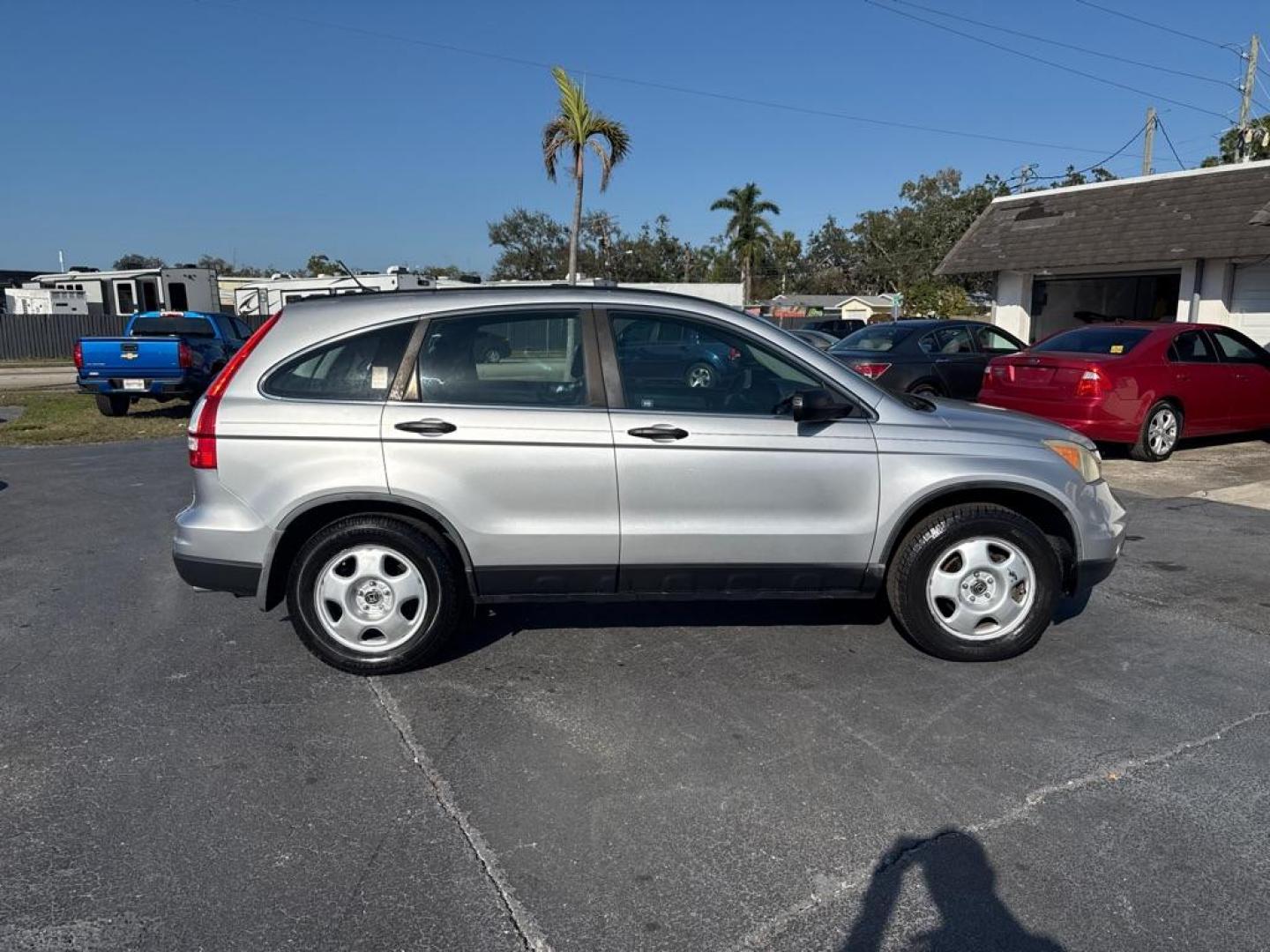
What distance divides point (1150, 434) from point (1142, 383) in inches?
24.6

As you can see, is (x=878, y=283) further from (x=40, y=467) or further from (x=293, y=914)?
(x=293, y=914)

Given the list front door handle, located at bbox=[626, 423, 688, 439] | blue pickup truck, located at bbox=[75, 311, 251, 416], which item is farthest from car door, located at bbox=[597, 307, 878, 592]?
blue pickup truck, located at bbox=[75, 311, 251, 416]

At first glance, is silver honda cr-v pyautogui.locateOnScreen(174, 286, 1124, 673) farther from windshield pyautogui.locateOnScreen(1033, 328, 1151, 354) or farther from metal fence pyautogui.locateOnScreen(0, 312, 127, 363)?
metal fence pyautogui.locateOnScreen(0, 312, 127, 363)

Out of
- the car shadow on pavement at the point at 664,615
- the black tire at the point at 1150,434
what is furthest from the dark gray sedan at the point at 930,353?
the car shadow on pavement at the point at 664,615

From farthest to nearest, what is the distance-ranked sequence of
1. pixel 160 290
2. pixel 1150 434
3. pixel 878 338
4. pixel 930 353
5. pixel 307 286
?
pixel 160 290 → pixel 307 286 → pixel 878 338 → pixel 930 353 → pixel 1150 434

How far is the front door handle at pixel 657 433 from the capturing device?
13.8ft

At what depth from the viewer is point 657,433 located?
165 inches

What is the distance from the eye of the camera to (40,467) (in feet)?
33.7

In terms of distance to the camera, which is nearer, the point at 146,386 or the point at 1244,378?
the point at 1244,378

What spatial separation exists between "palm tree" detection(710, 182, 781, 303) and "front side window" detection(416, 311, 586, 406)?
2106 inches

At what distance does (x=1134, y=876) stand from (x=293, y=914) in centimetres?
257

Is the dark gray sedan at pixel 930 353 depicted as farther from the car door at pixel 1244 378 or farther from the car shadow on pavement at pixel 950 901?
the car shadow on pavement at pixel 950 901

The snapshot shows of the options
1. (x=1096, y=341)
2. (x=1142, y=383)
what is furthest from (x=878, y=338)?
(x=1142, y=383)

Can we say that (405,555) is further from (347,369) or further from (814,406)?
(814,406)
